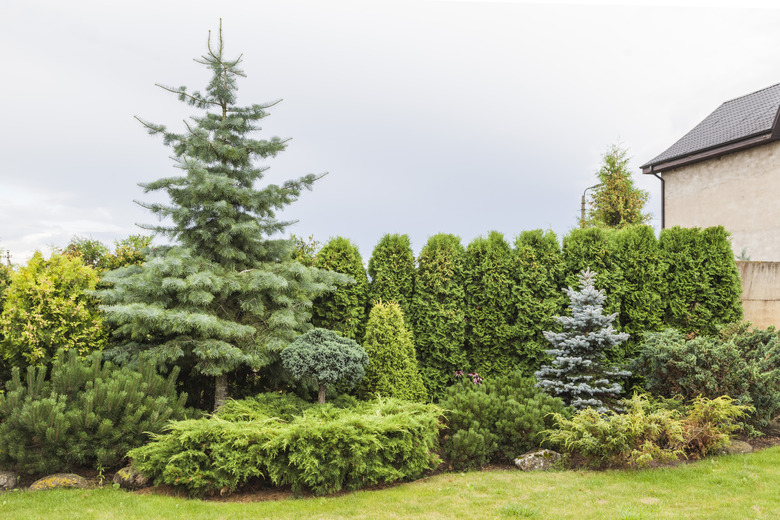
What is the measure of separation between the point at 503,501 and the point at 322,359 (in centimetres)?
279

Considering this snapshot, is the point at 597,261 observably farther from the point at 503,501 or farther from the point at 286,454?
the point at 286,454

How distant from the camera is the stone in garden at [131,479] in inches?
218

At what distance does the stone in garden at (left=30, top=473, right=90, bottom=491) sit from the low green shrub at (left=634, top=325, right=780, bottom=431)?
8055 mm

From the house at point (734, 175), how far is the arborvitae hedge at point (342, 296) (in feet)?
35.7

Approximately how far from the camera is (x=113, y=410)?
574 cm

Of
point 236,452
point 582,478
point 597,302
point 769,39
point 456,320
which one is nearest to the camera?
point 236,452

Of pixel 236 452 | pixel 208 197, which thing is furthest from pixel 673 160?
pixel 236 452

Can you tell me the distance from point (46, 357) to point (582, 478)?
750 centimetres

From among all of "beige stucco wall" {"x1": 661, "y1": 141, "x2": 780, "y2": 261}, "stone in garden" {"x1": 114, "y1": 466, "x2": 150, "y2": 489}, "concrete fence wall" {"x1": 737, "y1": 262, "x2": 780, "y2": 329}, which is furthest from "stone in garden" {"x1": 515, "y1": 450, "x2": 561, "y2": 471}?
"beige stucco wall" {"x1": 661, "y1": 141, "x2": 780, "y2": 261}

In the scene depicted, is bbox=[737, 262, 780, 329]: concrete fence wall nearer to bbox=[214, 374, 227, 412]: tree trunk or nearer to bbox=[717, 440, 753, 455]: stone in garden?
bbox=[717, 440, 753, 455]: stone in garden

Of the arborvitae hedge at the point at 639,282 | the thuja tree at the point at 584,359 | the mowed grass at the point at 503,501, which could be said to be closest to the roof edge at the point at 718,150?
the arborvitae hedge at the point at 639,282

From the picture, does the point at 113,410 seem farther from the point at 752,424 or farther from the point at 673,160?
the point at 673,160

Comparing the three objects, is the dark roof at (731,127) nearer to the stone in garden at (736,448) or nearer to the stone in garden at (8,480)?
the stone in garden at (736,448)

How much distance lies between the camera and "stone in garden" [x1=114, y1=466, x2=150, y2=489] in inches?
218
